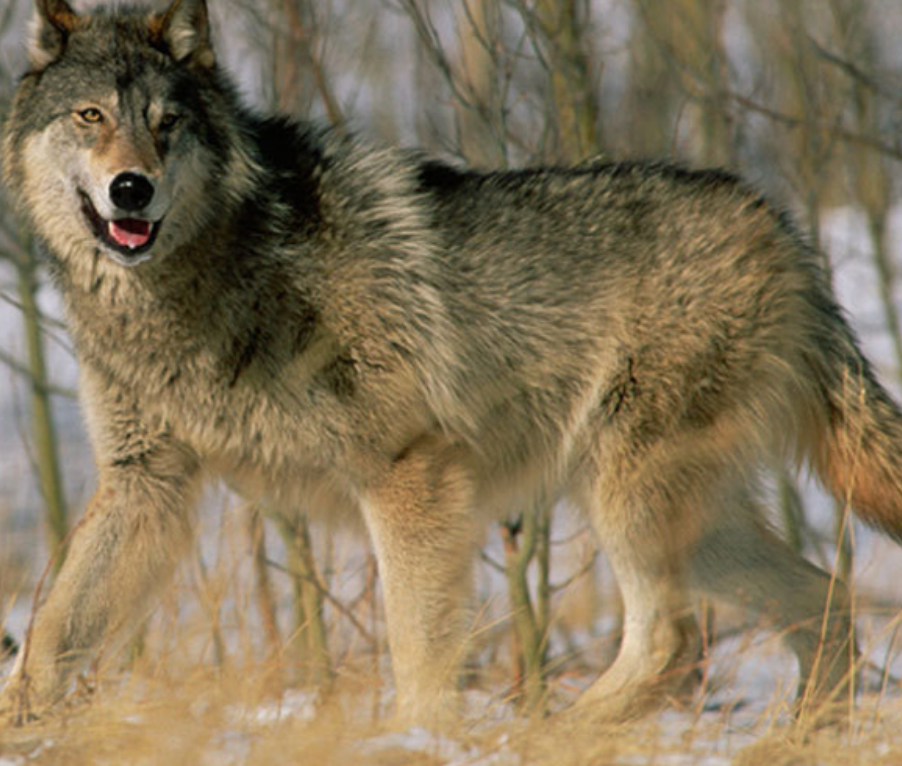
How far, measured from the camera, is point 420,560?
381 cm

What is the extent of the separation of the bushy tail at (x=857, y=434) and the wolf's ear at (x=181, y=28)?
227 centimetres

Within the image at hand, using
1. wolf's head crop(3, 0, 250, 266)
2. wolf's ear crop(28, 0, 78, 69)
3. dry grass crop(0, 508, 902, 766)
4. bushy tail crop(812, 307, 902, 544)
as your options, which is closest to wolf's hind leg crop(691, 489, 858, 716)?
bushy tail crop(812, 307, 902, 544)

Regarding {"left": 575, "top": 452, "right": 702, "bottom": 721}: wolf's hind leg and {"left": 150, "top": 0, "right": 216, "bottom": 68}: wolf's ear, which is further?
{"left": 575, "top": 452, "right": 702, "bottom": 721}: wolf's hind leg

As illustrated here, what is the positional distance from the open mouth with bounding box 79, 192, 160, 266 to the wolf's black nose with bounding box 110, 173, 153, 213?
6 cm

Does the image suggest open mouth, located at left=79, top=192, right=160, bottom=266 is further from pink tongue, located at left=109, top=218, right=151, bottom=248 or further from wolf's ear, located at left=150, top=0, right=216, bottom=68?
wolf's ear, located at left=150, top=0, right=216, bottom=68

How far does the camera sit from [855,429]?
4.09 meters

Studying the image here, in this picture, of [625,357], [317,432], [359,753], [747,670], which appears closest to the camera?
[359,753]

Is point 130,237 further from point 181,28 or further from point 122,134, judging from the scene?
point 181,28

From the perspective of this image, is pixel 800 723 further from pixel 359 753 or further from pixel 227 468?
pixel 227 468

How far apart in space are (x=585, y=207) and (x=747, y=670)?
11.5 ft

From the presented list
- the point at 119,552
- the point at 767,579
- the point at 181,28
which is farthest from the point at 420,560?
the point at 181,28

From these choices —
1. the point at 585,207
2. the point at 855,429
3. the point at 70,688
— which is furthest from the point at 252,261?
the point at 855,429

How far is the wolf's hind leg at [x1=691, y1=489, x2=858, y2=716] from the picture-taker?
4141mm

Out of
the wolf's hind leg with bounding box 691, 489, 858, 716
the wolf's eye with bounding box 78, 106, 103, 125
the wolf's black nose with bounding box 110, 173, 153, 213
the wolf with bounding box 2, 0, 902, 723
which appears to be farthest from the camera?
the wolf's hind leg with bounding box 691, 489, 858, 716
